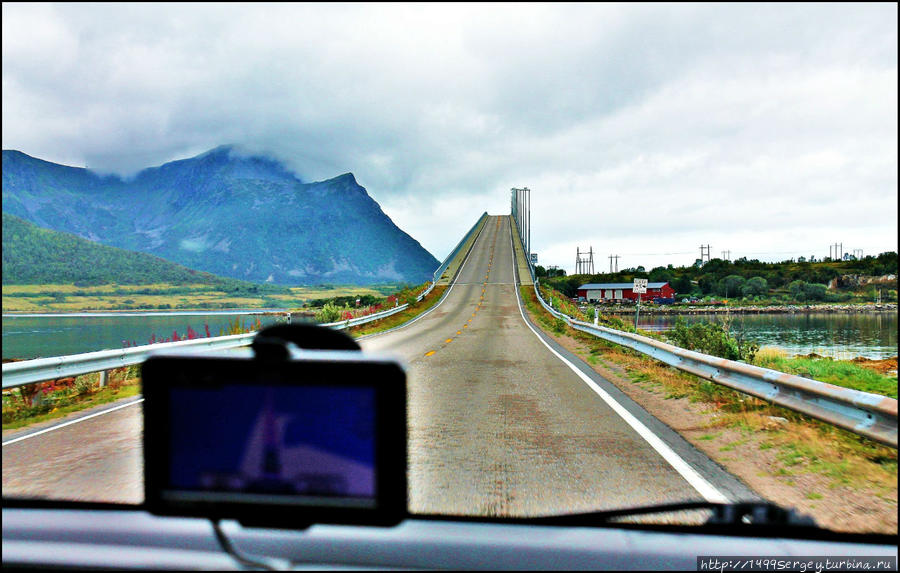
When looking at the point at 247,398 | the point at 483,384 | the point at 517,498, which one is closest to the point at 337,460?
the point at 247,398

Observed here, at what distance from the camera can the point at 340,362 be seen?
118cm

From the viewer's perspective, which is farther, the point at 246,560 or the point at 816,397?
the point at 816,397

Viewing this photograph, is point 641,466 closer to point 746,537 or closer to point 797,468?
point 797,468

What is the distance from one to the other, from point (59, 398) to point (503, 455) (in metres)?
7.65

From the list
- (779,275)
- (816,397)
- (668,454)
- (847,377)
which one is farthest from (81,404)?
(779,275)

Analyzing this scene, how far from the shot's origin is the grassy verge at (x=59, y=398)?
7.78 m

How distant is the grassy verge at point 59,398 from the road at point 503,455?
0.99m

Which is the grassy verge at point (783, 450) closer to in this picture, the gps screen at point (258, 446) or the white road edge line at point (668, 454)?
the white road edge line at point (668, 454)

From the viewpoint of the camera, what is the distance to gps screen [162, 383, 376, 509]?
4.28 feet

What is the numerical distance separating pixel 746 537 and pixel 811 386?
299 cm

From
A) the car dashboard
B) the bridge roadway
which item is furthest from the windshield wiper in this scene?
the bridge roadway

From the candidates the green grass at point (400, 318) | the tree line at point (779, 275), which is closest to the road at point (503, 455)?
the tree line at point (779, 275)

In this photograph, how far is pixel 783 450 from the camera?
550 centimetres

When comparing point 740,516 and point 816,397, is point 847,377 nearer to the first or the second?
point 816,397
